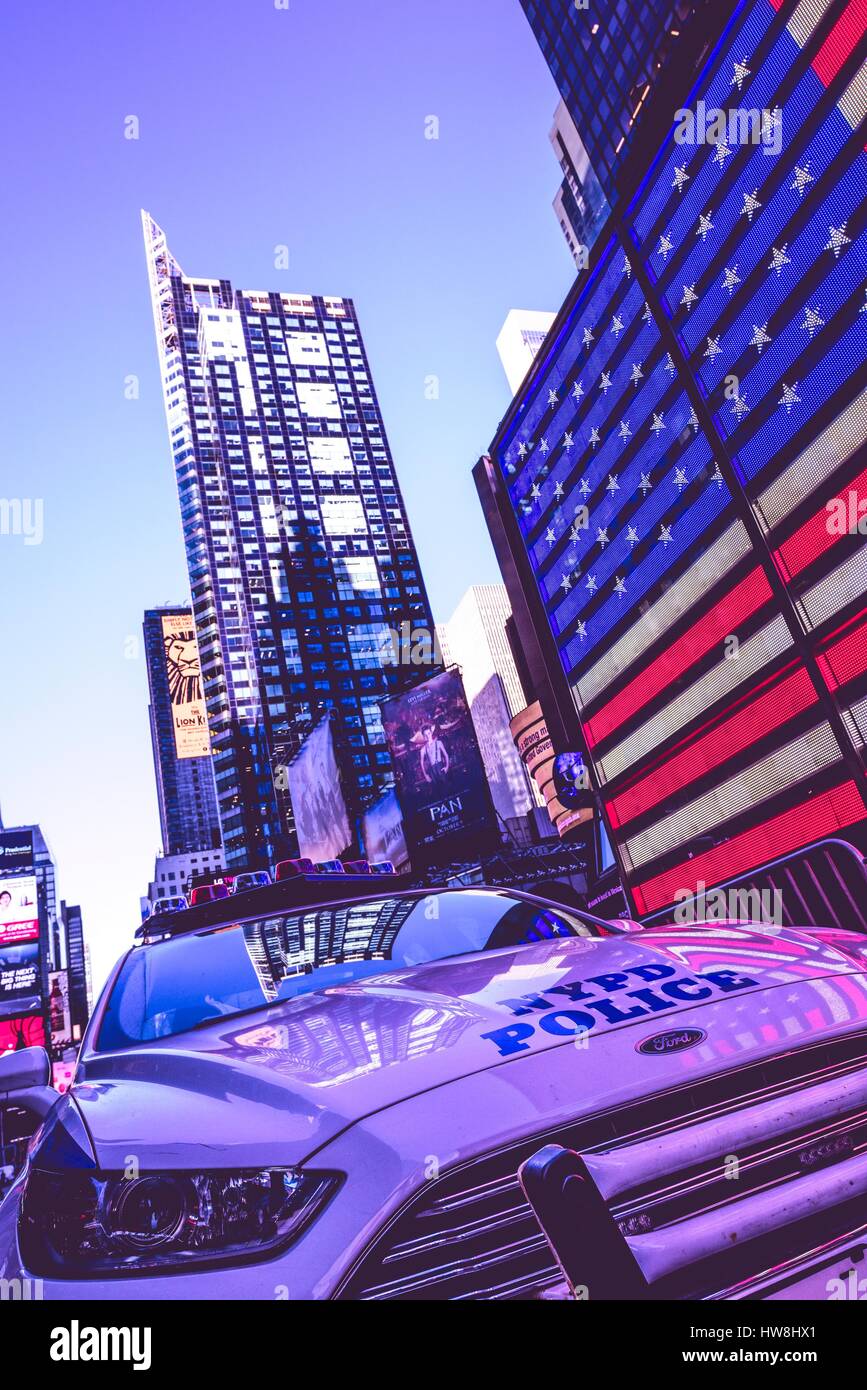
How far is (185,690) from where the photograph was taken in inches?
3034

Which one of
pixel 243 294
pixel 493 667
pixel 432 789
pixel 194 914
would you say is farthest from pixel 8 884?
pixel 243 294

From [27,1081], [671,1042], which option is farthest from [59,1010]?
[671,1042]

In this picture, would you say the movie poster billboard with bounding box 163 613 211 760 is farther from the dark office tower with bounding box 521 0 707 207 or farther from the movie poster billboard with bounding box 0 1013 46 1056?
the dark office tower with bounding box 521 0 707 207

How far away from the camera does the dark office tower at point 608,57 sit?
53281 millimetres

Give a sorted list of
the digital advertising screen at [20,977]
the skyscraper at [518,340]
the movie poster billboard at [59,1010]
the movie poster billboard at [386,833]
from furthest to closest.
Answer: the skyscraper at [518,340]
the movie poster billboard at [59,1010]
the digital advertising screen at [20,977]
the movie poster billboard at [386,833]

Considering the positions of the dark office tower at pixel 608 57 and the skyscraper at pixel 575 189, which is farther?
the skyscraper at pixel 575 189

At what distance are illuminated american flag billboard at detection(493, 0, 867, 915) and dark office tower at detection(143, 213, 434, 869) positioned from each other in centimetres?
5621

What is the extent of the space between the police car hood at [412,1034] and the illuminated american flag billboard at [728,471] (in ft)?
123

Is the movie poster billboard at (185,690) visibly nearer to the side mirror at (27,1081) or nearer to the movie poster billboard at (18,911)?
the movie poster billboard at (18,911)

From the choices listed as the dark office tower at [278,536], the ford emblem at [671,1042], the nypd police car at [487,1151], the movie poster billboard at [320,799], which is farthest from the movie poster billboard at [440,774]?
the dark office tower at [278,536]

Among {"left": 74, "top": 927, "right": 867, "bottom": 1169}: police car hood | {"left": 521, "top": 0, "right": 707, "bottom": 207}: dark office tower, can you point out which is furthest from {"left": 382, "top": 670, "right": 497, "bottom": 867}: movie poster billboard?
{"left": 521, "top": 0, "right": 707, "bottom": 207}: dark office tower

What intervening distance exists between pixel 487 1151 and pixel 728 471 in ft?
153

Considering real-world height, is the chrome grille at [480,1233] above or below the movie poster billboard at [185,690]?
below

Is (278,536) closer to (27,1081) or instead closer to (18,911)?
(18,911)
